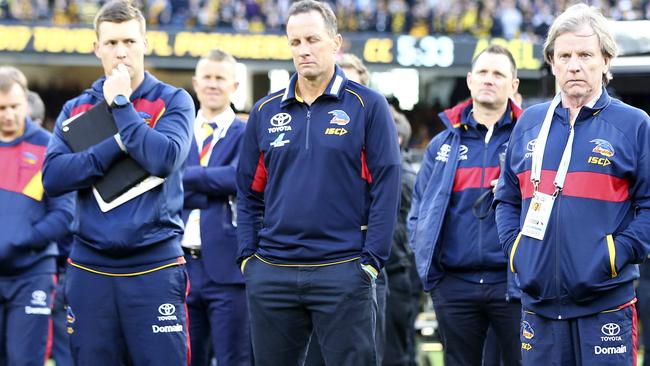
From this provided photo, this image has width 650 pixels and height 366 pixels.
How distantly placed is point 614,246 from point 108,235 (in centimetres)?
234

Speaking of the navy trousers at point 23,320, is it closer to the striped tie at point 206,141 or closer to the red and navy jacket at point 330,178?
the striped tie at point 206,141

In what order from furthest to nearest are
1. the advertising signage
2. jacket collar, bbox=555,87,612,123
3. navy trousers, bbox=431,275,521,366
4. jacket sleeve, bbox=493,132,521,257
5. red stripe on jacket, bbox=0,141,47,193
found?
1. the advertising signage
2. red stripe on jacket, bbox=0,141,47,193
3. navy trousers, bbox=431,275,521,366
4. jacket sleeve, bbox=493,132,521,257
5. jacket collar, bbox=555,87,612,123

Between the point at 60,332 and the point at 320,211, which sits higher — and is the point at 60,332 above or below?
below

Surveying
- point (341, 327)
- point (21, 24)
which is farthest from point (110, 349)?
point (21, 24)

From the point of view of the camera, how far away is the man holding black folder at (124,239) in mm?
5207

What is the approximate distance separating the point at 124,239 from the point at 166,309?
410mm

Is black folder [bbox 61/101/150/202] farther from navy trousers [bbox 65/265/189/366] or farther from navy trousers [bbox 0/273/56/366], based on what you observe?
navy trousers [bbox 0/273/56/366]

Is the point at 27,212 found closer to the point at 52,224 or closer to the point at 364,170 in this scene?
the point at 52,224

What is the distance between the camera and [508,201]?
492cm

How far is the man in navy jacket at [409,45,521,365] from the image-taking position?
586cm

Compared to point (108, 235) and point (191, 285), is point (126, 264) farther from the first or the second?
point (191, 285)

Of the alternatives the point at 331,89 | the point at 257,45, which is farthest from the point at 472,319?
the point at 257,45

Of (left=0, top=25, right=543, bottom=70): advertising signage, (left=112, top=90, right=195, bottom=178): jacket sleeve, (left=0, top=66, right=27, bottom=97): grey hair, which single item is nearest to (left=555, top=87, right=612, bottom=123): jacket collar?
(left=112, top=90, right=195, bottom=178): jacket sleeve

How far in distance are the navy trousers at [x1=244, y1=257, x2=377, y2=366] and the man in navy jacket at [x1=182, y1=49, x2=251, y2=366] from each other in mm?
1329
